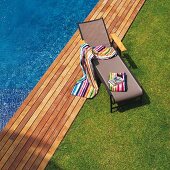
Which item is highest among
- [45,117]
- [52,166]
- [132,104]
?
[132,104]

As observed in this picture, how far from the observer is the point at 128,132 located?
10695 mm

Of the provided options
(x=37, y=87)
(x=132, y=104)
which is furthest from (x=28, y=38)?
(x=132, y=104)

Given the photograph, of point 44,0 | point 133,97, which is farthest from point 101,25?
point 44,0

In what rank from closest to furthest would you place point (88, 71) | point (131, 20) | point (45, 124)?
point (45, 124) < point (88, 71) < point (131, 20)

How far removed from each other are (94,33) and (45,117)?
148 inches

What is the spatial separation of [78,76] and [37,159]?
3556 mm

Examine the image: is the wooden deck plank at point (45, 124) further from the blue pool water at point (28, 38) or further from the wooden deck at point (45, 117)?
the blue pool water at point (28, 38)

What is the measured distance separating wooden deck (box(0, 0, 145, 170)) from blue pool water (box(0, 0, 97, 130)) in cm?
68

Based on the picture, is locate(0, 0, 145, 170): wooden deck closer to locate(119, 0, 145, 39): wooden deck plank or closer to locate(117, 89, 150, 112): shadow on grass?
locate(119, 0, 145, 39): wooden deck plank

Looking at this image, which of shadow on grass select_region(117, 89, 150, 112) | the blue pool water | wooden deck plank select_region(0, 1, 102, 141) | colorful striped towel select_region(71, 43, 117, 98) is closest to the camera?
wooden deck plank select_region(0, 1, 102, 141)

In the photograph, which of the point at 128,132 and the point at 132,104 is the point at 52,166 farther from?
the point at 132,104

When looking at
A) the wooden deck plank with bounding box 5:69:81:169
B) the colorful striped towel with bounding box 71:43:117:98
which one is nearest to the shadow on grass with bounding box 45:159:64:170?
the wooden deck plank with bounding box 5:69:81:169

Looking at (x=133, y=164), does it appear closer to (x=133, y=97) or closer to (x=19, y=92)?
(x=133, y=97)

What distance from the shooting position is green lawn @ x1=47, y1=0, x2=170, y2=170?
33.1 ft
